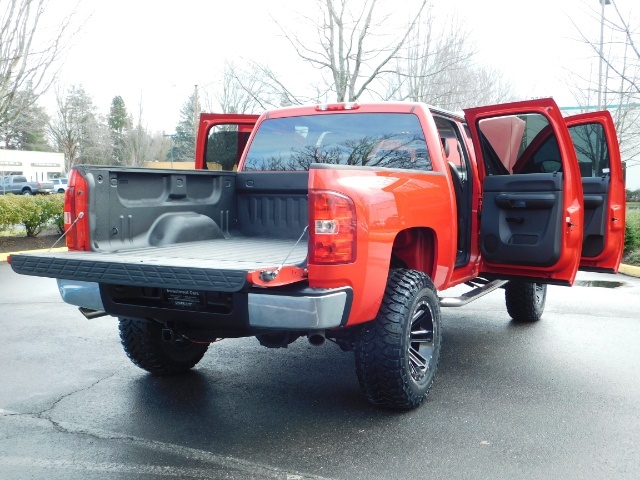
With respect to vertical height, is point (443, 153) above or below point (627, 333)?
above

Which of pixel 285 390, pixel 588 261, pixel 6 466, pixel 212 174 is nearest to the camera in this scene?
pixel 6 466

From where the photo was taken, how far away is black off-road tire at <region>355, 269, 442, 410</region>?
3.89 meters

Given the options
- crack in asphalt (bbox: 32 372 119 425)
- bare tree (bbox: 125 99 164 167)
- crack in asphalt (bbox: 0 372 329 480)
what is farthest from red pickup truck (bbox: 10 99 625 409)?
bare tree (bbox: 125 99 164 167)

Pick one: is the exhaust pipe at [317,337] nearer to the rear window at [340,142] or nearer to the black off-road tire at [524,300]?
the rear window at [340,142]

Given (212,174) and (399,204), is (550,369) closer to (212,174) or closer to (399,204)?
(399,204)

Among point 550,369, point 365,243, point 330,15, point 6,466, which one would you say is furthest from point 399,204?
point 330,15

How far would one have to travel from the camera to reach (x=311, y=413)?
4.24m

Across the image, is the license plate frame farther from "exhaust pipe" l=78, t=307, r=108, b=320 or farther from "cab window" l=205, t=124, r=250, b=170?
"cab window" l=205, t=124, r=250, b=170

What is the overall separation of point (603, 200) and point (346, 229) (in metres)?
3.30

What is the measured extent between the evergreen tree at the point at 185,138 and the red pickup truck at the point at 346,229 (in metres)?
40.3

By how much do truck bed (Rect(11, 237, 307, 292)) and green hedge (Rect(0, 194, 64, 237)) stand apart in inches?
404

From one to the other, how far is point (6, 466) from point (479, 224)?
3.89 m

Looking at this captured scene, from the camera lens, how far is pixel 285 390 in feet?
15.5

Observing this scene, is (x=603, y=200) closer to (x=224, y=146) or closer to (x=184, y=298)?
(x=224, y=146)
